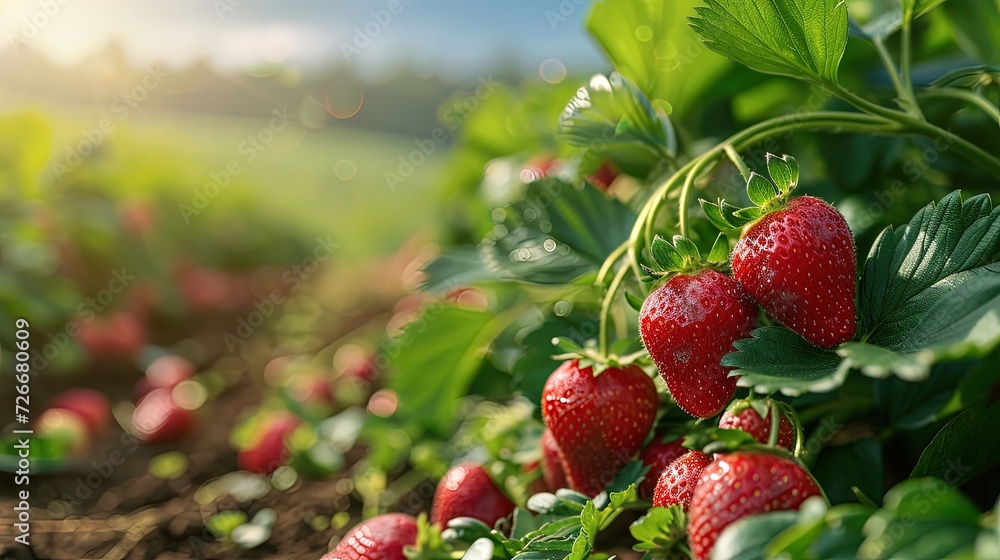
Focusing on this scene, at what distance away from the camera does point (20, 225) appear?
1.53m

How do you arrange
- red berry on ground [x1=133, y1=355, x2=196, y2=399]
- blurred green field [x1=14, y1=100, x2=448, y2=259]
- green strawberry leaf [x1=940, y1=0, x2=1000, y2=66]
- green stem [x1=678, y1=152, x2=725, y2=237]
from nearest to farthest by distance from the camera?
green stem [x1=678, y1=152, x2=725, y2=237] → green strawberry leaf [x1=940, y1=0, x2=1000, y2=66] → red berry on ground [x1=133, y1=355, x2=196, y2=399] → blurred green field [x1=14, y1=100, x2=448, y2=259]

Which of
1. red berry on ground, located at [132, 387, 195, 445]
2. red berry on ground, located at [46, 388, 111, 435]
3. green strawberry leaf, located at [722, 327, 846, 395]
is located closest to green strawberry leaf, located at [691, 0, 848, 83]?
green strawberry leaf, located at [722, 327, 846, 395]

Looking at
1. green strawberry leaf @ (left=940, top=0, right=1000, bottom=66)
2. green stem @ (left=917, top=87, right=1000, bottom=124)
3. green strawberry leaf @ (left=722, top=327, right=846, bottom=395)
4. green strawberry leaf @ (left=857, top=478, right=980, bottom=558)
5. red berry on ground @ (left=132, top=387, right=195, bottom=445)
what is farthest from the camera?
red berry on ground @ (left=132, top=387, right=195, bottom=445)

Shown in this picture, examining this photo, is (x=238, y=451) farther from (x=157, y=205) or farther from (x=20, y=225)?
(x=157, y=205)

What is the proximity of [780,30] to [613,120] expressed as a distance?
164 mm

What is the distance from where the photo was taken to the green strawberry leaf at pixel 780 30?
579 mm

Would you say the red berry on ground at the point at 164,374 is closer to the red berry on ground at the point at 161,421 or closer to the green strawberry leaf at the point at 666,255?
the red berry on ground at the point at 161,421

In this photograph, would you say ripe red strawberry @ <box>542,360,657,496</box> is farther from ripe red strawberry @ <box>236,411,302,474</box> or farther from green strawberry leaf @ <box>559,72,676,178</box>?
ripe red strawberry @ <box>236,411,302,474</box>

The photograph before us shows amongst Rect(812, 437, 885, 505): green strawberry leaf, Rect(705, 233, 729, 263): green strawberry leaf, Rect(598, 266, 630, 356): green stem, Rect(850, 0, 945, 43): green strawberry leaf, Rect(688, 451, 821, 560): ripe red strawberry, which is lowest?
Rect(812, 437, 885, 505): green strawberry leaf

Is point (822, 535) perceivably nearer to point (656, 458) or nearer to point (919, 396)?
point (656, 458)

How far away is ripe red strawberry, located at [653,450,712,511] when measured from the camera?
526 mm

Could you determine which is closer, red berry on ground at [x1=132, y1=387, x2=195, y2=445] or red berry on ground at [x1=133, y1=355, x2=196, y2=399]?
red berry on ground at [x1=132, y1=387, x2=195, y2=445]

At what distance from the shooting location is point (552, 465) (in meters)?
0.73

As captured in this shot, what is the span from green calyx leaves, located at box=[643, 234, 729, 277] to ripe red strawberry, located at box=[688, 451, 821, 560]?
0.14 m
